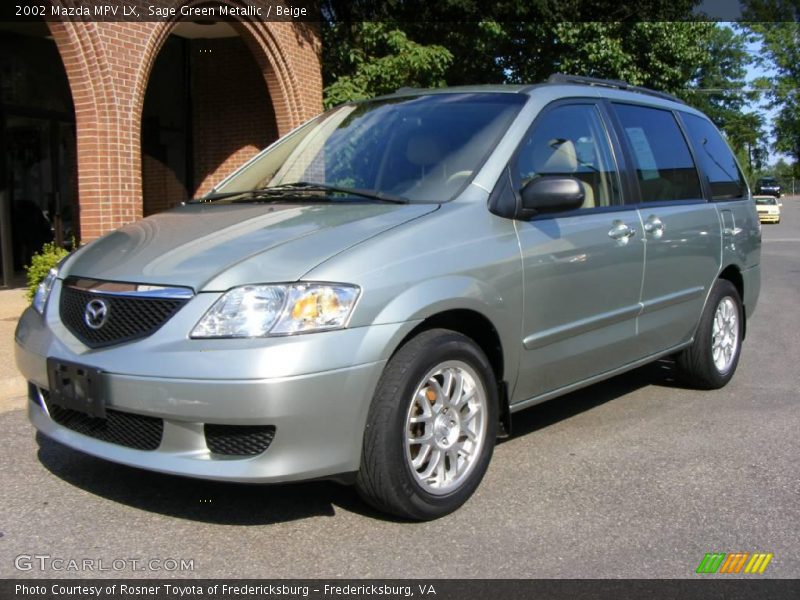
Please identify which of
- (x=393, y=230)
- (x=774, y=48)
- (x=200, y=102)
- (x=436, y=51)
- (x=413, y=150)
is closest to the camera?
(x=393, y=230)

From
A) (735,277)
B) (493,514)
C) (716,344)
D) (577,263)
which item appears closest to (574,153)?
(577,263)

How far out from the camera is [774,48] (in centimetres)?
4834

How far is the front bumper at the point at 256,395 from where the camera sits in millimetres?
3002

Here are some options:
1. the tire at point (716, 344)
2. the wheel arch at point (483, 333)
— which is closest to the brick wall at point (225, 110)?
the tire at point (716, 344)

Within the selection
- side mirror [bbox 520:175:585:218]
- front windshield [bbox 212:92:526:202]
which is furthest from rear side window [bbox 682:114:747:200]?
side mirror [bbox 520:175:585:218]

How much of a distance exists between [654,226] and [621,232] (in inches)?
16.1

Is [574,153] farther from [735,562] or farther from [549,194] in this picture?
[735,562]

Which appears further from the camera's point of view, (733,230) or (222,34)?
(222,34)

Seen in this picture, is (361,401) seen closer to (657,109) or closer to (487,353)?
(487,353)

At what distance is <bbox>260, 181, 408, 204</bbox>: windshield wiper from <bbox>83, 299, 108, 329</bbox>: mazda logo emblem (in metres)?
1.25

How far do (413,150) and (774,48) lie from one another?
50926 millimetres

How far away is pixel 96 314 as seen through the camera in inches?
132

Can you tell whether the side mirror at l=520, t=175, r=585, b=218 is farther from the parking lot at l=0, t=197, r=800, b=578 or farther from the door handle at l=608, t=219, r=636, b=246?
the parking lot at l=0, t=197, r=800, b=578

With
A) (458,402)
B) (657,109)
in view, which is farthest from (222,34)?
(458,402)
